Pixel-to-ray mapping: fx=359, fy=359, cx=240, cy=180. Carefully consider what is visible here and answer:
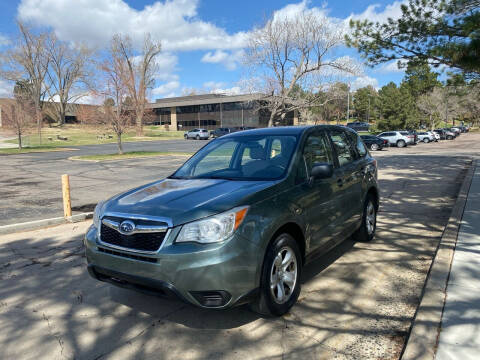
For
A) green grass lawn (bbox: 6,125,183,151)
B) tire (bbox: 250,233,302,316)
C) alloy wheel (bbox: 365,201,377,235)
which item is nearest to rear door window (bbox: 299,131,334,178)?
tire (bbox: 250,233,302,316)

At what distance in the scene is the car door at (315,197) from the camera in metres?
3.57

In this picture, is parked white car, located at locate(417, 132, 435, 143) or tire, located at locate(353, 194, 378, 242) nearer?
tire, located at locate(353, 194, 378, 242)

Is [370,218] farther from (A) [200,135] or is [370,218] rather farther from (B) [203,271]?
(A) [200,135]

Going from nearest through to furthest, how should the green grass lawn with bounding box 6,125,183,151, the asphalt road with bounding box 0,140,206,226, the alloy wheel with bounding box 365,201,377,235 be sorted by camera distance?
the alloy wheel with bounding box 365,201,377,235, the asphalt road with bounding box 0,140,206,226, the green grass lawn with bounding box 6,125,183,151

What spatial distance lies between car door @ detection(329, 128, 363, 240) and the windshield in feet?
2.92

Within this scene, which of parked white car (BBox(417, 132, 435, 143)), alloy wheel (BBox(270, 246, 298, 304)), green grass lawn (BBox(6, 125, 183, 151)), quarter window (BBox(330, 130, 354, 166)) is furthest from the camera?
green grass lawn (BBox(6, 125, 183, 151))

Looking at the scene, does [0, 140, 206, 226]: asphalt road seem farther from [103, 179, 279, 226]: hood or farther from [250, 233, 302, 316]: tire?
[250, 233, 302, 316]: tire

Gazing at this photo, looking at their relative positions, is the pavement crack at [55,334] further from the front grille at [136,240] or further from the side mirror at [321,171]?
the side mirror at [321,171]

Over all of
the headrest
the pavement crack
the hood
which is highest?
the headrest

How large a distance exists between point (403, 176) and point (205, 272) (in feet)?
40.9

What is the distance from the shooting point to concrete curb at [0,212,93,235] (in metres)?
6.55

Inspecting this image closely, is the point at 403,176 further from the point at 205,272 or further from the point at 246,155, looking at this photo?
the point at 205,272

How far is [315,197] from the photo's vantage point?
148 inches

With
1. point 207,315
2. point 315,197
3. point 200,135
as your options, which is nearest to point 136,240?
point 207,315
